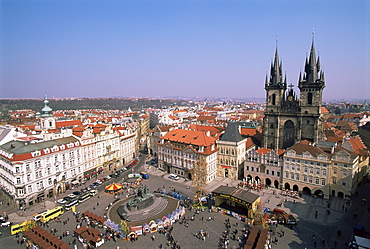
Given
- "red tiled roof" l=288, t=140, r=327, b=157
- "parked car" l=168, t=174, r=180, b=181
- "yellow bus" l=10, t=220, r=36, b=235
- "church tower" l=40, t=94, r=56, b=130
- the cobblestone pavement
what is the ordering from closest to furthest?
the cobblestone pavement < "yellow bus" l=10, t=220, r=36, b=235 < "red tiled roof" l=288, t=140, r=327, b=157 < "parked car" l=168, t=174, r=180, b=181 < "church tower" l=40, t=94, r=56, b=130

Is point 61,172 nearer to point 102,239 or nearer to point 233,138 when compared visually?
point 102,239

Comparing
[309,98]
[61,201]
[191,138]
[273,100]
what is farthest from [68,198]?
[309,98]

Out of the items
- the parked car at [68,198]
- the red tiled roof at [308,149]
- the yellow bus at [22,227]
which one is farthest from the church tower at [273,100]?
the yellow bus at [22,227]

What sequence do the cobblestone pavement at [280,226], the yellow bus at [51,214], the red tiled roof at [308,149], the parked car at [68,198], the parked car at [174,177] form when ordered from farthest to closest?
the parked car at [174,177]
the parked car at [68,198]
the red tiled roof at [308,149]
the yellow bus at [51,214]
the cobblestone pavement at [280,226]

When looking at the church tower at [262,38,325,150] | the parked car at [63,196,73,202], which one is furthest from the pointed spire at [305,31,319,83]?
the parked car at [63,196,73,202]

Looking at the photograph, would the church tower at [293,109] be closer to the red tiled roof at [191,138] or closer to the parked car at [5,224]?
the red tiled roof at [191,138]

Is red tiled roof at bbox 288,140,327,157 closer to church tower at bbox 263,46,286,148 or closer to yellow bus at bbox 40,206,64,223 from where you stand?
church tower at bbox 263,46,286,148

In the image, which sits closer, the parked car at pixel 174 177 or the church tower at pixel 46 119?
the parked car at pixel 174 177
